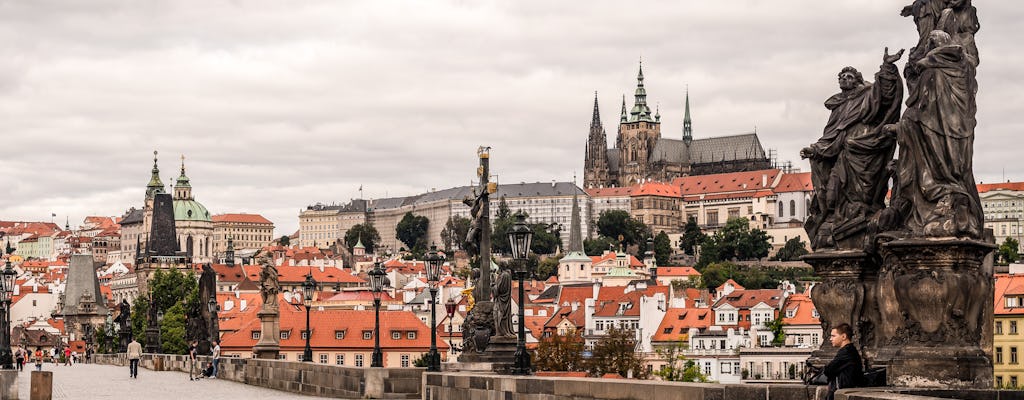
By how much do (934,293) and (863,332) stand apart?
999mm

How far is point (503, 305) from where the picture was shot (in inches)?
918

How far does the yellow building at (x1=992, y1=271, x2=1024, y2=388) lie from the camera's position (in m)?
22.9

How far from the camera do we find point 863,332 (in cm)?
1147

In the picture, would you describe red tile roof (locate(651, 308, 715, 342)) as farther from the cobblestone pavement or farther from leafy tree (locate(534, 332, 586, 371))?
the cobblestone pavement

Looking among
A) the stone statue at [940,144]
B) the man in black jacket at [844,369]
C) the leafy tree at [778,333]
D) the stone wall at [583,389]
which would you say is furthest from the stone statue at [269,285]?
the leafy tree at [778,333]

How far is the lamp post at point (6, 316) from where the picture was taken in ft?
90.3

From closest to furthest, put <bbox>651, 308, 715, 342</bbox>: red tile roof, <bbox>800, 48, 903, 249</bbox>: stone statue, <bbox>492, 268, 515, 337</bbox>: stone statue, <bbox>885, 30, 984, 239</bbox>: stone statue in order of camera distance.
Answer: <bbox>885, 30, 984, 239</bbox>: stone statue < <bbox>800, 48, 903, 249</bbox>: stone statue < <bbox>492, 268, 515, 337</bbox>: stone statue < <bbox>651, 308, 715, 342</bbox>: red tile roof

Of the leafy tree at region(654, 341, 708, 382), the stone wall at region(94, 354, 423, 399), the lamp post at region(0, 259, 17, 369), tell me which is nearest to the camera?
the stone wall at region(94, 354, 423, 399)

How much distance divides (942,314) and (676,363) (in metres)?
92.7

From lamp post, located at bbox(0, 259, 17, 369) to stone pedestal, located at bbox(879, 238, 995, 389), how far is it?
20.6 meters

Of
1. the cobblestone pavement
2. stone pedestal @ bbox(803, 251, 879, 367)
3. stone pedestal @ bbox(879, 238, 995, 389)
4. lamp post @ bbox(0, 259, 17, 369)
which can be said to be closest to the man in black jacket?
stone pedestal @ bbox(879, 238, 995, 389)

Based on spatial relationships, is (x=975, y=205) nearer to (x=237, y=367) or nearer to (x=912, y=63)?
(x=912, y=63)

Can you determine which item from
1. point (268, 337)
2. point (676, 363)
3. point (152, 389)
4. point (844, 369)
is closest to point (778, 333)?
point (676, 363)

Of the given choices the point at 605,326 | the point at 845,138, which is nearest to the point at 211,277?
the point at 845,138
